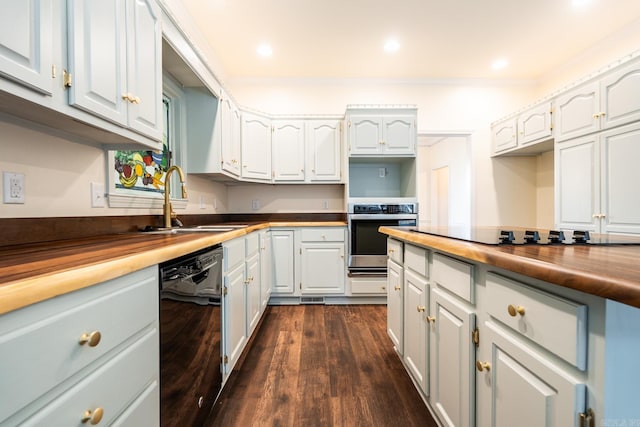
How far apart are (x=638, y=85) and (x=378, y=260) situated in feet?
8.07

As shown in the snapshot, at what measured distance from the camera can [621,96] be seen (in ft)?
6.97

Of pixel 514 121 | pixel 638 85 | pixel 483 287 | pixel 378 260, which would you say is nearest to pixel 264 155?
pixel 378 260

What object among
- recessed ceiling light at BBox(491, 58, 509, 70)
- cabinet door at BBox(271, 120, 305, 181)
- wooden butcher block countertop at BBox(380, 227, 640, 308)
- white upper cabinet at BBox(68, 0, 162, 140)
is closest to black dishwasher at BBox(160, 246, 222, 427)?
white upper cabinet at BBox(68, 0, 162, 140)

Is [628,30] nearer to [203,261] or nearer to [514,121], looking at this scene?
[514,121]

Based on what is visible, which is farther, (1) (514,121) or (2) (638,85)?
(1) (514,121)

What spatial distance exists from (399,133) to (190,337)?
9.05 ft

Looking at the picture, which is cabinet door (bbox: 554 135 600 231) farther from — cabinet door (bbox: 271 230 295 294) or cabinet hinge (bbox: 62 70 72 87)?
cabinet hinge (bbox: 62 70 72 87)

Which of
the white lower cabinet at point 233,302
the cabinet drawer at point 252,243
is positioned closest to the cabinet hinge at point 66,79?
the white lower cabinet at point 233,302

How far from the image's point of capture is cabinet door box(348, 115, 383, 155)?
118 inches

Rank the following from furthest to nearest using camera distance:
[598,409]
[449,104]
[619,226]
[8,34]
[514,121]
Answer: [449,104]
[514,121]
[619,226]
[8,34]
[598,409]

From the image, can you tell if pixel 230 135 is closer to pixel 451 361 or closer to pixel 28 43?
pixel 28 43

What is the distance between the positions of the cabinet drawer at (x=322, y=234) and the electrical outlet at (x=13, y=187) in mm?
2183

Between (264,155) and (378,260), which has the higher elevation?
(264,155)

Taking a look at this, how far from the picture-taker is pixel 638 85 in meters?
2.02
